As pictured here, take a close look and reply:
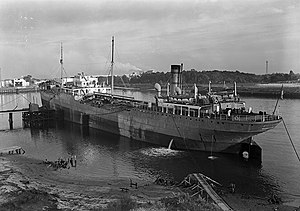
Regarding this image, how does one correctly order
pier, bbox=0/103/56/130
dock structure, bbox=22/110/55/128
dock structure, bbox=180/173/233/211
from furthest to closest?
dock structure, bbox=22/110/55/128 → pier, bbox=0/103/56/130 → dock structure, bbox=180/173/233/211

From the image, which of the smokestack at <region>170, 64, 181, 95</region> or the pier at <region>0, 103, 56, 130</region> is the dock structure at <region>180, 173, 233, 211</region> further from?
the pier at <region>0, 103, 56, 130</region>

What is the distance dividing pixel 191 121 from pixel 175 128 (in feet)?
7.86

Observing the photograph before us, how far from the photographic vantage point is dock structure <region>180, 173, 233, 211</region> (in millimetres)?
16645

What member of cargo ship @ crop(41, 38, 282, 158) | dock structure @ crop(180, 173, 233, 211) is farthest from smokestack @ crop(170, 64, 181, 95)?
dock structure @ crop(180, 173, 233, 211)

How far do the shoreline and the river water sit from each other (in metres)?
1.83

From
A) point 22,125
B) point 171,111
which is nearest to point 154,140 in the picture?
point 171,111

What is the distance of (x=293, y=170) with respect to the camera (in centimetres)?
2434

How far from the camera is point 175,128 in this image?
30172 mm

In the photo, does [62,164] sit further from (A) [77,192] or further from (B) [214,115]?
(B) [214,115]

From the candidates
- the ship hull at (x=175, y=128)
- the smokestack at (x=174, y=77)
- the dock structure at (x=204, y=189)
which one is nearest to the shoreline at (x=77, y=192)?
the dock structure at (x=204, y=189)

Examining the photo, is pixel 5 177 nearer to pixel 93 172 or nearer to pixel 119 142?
pixel 93 172

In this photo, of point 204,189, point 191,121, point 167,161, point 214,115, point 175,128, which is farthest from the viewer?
point 175,128

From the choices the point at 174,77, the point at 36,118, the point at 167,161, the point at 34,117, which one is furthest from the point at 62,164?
the point at 36,118

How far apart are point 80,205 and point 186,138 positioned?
601 inches
